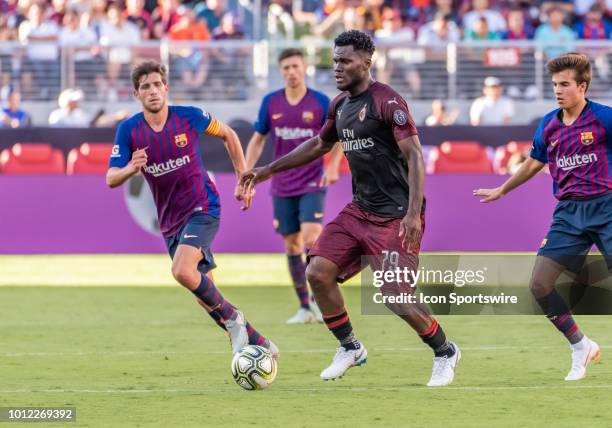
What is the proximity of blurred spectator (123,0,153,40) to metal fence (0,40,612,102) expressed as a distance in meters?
2.14

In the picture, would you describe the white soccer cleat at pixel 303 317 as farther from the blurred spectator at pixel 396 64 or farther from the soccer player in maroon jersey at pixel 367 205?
the blurred spectator at pixel 396 64

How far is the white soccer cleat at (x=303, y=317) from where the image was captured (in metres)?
12.5

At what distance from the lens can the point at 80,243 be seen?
1856cm

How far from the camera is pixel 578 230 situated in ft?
29.5

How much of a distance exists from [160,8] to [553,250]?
16229 millimetres

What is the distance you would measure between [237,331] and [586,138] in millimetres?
2749

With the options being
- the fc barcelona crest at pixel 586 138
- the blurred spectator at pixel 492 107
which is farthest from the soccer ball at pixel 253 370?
the blurred spectator at pixel 492 107

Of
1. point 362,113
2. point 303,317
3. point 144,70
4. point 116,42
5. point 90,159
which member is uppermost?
point 144,70

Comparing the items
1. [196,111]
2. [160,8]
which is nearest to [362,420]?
[196,111]

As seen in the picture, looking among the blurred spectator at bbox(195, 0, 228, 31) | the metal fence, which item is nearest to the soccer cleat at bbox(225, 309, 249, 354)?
the metal fence

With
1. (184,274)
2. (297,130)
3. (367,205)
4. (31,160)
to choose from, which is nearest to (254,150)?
(297,130)

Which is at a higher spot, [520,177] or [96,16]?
[520,177]

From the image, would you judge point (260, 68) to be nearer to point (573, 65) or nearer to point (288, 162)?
point (288, 162)

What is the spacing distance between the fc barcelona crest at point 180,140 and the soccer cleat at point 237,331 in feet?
4.38
